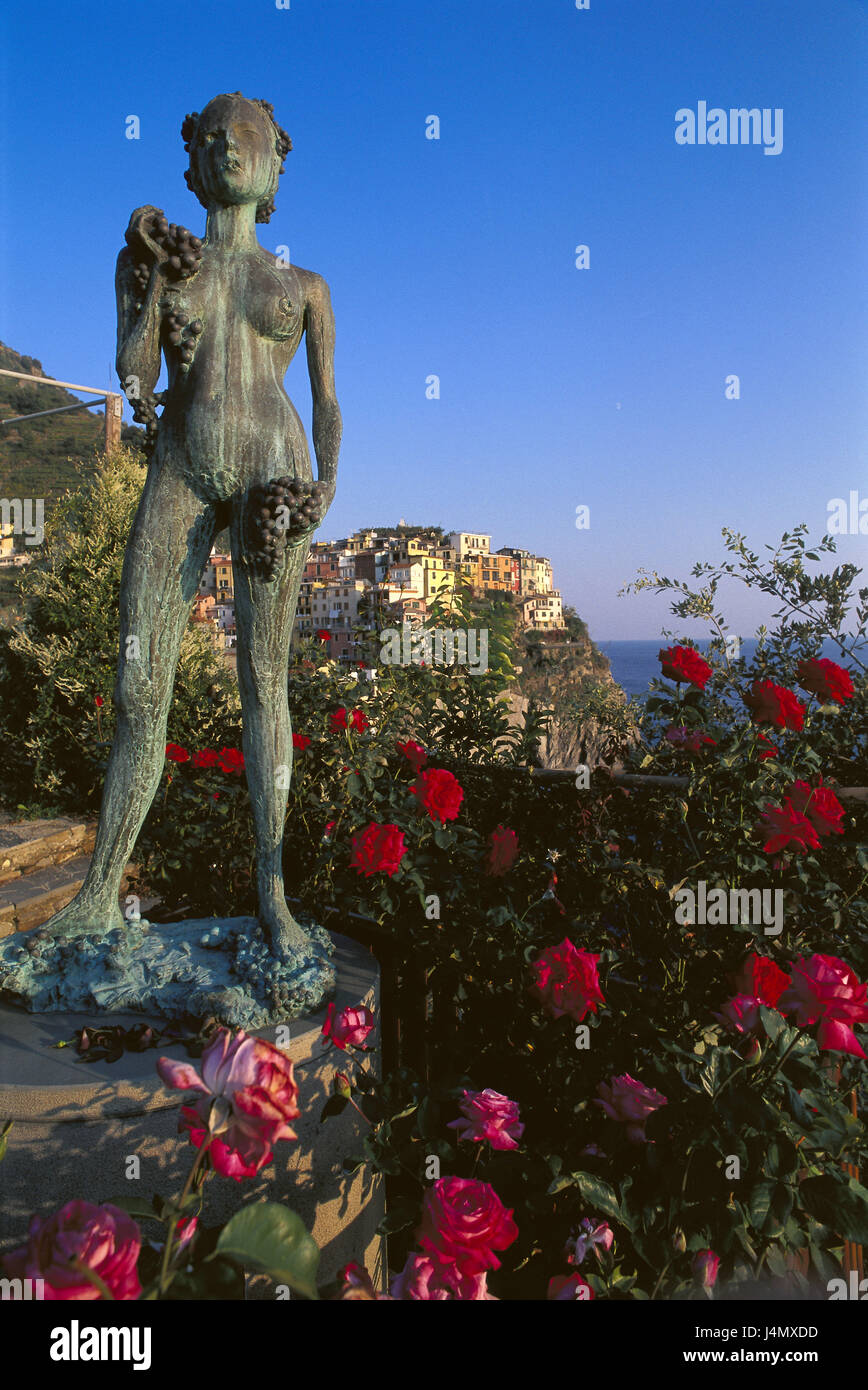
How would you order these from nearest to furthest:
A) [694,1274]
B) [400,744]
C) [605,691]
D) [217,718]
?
1. [694,1274]
2. [400,744]
3. [217,718]
4. [605,691]

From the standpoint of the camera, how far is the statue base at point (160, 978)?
223 cm

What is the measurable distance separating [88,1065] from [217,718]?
2.36m

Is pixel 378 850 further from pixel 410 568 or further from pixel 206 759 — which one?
pixel 410 568

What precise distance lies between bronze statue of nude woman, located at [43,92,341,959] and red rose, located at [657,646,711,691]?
1.13 meters

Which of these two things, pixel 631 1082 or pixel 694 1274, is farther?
pixel 631 1082

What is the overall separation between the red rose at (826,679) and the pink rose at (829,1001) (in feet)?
3.67

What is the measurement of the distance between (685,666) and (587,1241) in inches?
59.8

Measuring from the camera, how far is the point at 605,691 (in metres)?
4.89

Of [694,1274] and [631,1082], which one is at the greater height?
[631,1082]

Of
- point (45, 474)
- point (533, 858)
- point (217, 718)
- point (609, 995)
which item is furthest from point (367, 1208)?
point (45, 474)

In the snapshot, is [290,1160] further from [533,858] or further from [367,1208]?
[533,858]

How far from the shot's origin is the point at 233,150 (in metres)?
2.21

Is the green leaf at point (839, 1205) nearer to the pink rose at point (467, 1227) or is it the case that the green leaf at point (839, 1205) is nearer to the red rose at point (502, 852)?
the pink rose at point (467, 1227)

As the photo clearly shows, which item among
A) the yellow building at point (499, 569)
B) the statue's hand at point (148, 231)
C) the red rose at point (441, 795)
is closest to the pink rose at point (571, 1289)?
the red rose at point (441, 795)
